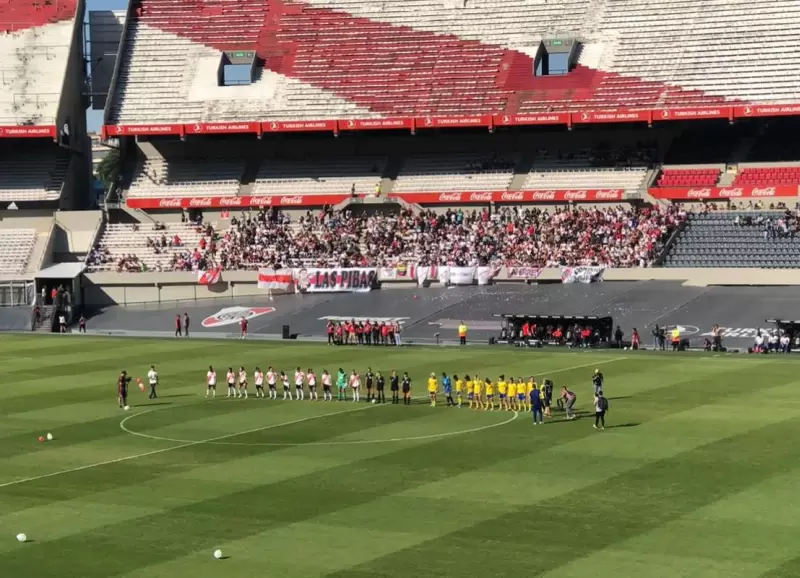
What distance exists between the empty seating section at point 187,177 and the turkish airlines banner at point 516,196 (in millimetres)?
12211

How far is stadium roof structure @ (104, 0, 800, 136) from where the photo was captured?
8331cm

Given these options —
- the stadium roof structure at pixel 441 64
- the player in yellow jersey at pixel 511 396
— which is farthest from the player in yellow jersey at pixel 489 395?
the stadium roof structure at pixel 441 64

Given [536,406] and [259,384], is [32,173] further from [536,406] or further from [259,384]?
[536,406]

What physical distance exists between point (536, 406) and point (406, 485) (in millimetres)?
9566

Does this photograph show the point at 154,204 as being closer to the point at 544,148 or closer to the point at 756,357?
the point at 544,148

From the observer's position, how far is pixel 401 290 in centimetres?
7862

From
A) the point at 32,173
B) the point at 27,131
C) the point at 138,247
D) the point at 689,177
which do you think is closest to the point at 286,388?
the point at 689,177

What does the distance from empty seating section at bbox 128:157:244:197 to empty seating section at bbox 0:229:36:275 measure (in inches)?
306

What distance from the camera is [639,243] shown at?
253 feet

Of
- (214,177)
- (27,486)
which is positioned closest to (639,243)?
(214,177)

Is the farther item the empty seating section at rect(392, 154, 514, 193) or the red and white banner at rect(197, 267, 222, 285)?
the empty seating section at rect(392, 154, 514, 193)

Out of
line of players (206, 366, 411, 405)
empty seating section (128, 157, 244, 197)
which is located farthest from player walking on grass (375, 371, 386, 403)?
empty seating section (128, 157, 244, 197)

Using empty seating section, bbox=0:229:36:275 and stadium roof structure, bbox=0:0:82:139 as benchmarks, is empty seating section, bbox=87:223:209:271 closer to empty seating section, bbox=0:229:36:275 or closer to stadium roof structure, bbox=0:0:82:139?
empty seating section, bbox=0:229:36:275

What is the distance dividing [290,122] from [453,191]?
11.9 meters
